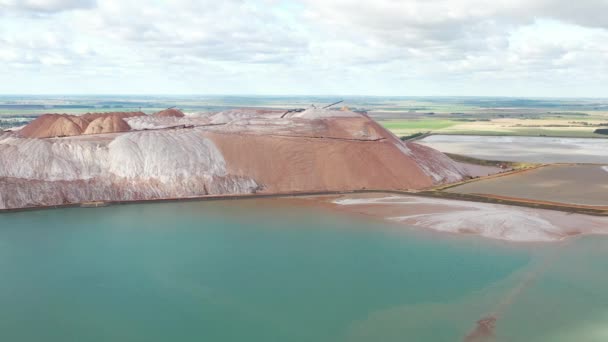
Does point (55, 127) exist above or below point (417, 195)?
above

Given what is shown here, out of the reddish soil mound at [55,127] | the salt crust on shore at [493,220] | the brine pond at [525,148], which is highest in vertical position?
the reddish soil mound at [55,127]

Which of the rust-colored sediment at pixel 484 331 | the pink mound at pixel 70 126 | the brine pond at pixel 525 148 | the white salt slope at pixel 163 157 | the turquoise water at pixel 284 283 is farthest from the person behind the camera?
the pink mound at pixel 70 126

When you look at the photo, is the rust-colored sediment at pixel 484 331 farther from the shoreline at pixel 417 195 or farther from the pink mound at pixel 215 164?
the pink mound at pixel 215 164

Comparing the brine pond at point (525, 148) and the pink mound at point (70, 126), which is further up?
the pink mound at point (70, 126)

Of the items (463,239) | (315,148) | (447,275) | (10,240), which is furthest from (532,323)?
(315,148)

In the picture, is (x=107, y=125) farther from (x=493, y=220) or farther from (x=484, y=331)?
(x=484, y=331)

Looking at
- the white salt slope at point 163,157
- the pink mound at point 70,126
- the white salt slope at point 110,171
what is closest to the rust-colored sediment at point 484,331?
the white salt slope at point 110,171

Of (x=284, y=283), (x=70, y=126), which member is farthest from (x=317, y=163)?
(x=70, y=126)
